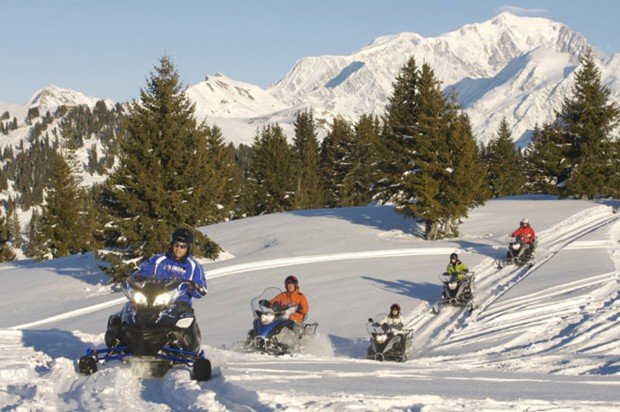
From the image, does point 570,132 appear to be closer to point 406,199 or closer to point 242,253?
point 406,199

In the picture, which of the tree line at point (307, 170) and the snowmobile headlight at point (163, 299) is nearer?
the snowmobile headlight at point (163, 299)

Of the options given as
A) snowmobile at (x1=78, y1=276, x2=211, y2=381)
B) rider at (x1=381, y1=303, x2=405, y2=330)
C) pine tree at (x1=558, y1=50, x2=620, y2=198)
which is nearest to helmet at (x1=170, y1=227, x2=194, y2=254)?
snowmobile at (x1=78, y1=276, x2=211, y2=381)

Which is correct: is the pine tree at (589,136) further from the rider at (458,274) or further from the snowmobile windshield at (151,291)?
the snowmobile windshield at (151,291)

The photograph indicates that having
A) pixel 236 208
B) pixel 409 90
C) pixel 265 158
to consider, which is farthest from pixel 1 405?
pixel 236 208

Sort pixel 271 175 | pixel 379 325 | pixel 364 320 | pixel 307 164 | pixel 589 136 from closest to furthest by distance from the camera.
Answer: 1. pixel 379 325
2. pixel 364 320
3. pixel 589 136
4. pixel 271 175
5. pixel 307 164

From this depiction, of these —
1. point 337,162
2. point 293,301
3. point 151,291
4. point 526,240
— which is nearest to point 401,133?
point 526,240

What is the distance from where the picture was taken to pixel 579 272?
1720cm

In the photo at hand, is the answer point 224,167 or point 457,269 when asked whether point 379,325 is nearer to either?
point 457,269

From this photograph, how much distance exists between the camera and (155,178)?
2298 cm

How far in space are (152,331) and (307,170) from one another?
4674 centimetres

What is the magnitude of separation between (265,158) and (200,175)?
2276 centimetres

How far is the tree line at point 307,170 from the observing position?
23078 mm

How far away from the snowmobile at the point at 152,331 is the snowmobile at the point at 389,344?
214 inches

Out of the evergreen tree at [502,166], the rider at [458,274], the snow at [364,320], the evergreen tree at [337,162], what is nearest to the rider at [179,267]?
the snow at [364,320]
